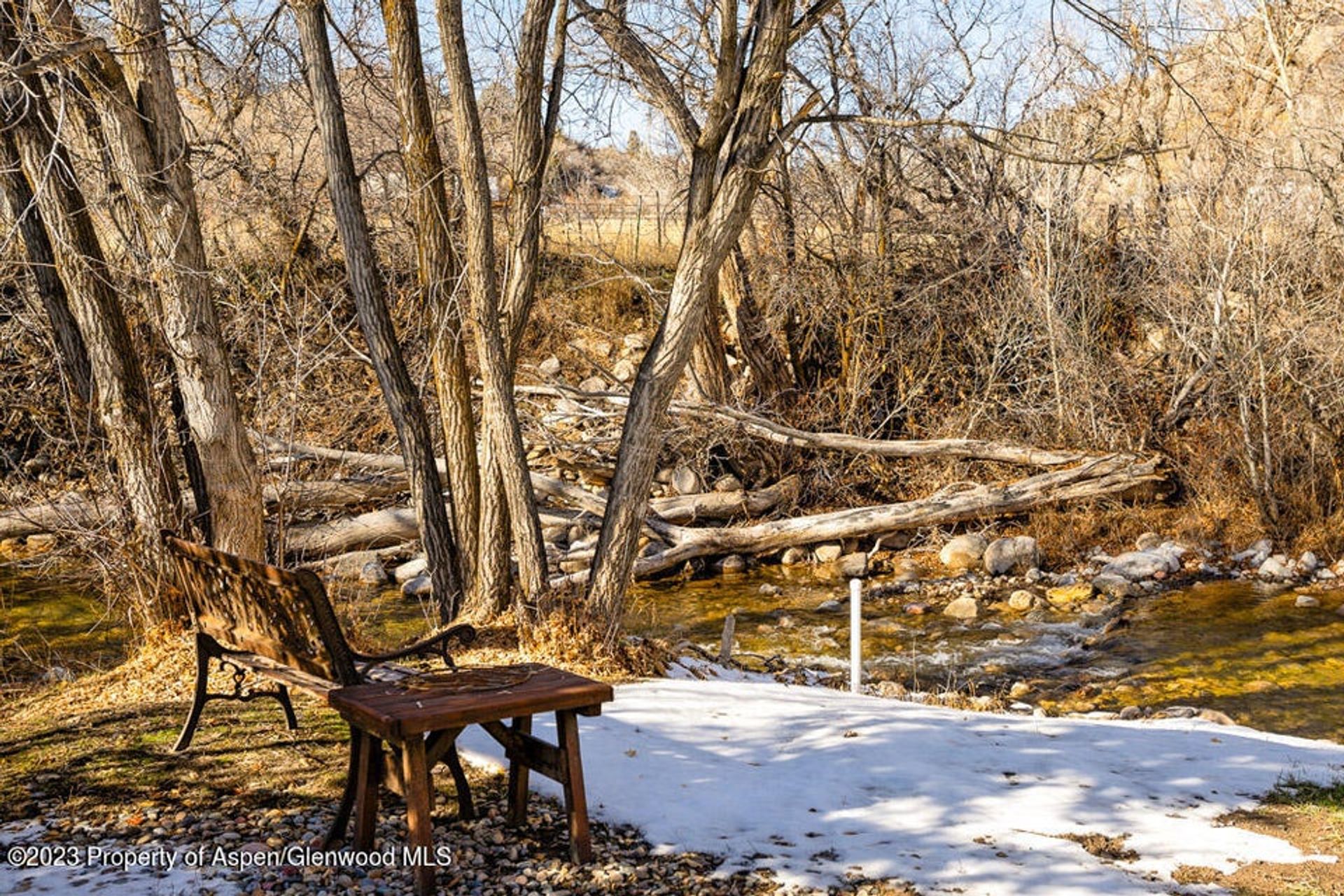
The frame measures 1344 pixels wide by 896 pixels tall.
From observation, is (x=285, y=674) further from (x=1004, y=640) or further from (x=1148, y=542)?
(x=1148, y=542)

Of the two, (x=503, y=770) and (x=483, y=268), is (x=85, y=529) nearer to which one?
(x=483, y=268)

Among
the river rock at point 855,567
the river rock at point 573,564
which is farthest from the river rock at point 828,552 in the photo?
the river rock at point 573,564

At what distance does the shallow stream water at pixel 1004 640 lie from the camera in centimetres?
1019

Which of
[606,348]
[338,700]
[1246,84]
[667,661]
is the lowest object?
[667,661]

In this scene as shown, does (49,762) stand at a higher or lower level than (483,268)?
lower

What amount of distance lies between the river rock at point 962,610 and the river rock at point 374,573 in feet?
20.7

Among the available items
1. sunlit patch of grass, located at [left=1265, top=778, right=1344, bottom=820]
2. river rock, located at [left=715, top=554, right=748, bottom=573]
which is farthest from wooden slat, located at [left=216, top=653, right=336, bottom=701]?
river rock, located at [left=715, top=554, right=748, bottom=573]

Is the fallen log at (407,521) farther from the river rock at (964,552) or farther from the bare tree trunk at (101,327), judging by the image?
the bare tree trunk at (101,327)

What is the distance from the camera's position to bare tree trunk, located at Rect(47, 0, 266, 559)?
7.66 meters

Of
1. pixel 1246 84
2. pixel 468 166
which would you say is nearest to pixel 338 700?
pixel 468 166

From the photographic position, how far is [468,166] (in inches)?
331

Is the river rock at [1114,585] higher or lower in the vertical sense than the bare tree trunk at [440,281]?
lower

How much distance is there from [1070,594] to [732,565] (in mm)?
3954

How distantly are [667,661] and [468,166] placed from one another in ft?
11.9
